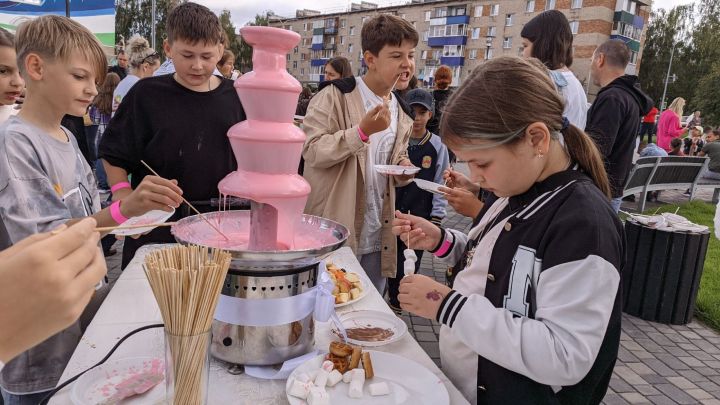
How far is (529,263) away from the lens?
1.29 meters

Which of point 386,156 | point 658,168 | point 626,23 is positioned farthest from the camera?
point 626,23

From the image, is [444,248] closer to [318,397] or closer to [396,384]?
[396,384]

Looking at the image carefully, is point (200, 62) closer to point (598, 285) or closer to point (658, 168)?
point (598, 285)

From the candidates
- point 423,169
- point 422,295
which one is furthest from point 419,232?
point 423,169

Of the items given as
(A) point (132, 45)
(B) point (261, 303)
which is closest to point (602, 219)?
(B) point (261, 303)

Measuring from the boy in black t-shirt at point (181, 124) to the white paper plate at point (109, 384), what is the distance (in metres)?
1.12

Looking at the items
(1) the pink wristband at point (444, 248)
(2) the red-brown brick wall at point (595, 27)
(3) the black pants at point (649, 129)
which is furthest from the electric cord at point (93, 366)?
(2) the red-brown brick wall at point (595, 27)

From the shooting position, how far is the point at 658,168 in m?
8.57

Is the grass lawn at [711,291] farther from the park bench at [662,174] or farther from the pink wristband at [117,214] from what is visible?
the pink wristband at [117,214]

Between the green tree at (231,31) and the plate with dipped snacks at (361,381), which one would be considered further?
the green tree at (231,31)

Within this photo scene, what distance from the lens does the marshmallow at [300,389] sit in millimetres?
1198

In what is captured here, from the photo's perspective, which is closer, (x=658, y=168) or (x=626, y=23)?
(x=658, y=168)

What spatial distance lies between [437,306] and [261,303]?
50cm

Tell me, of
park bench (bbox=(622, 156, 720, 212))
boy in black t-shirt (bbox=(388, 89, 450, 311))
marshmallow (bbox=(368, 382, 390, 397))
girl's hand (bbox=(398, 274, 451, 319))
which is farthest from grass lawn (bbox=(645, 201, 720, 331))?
marshmallow (bbox=(368, 382, 390, 397))
